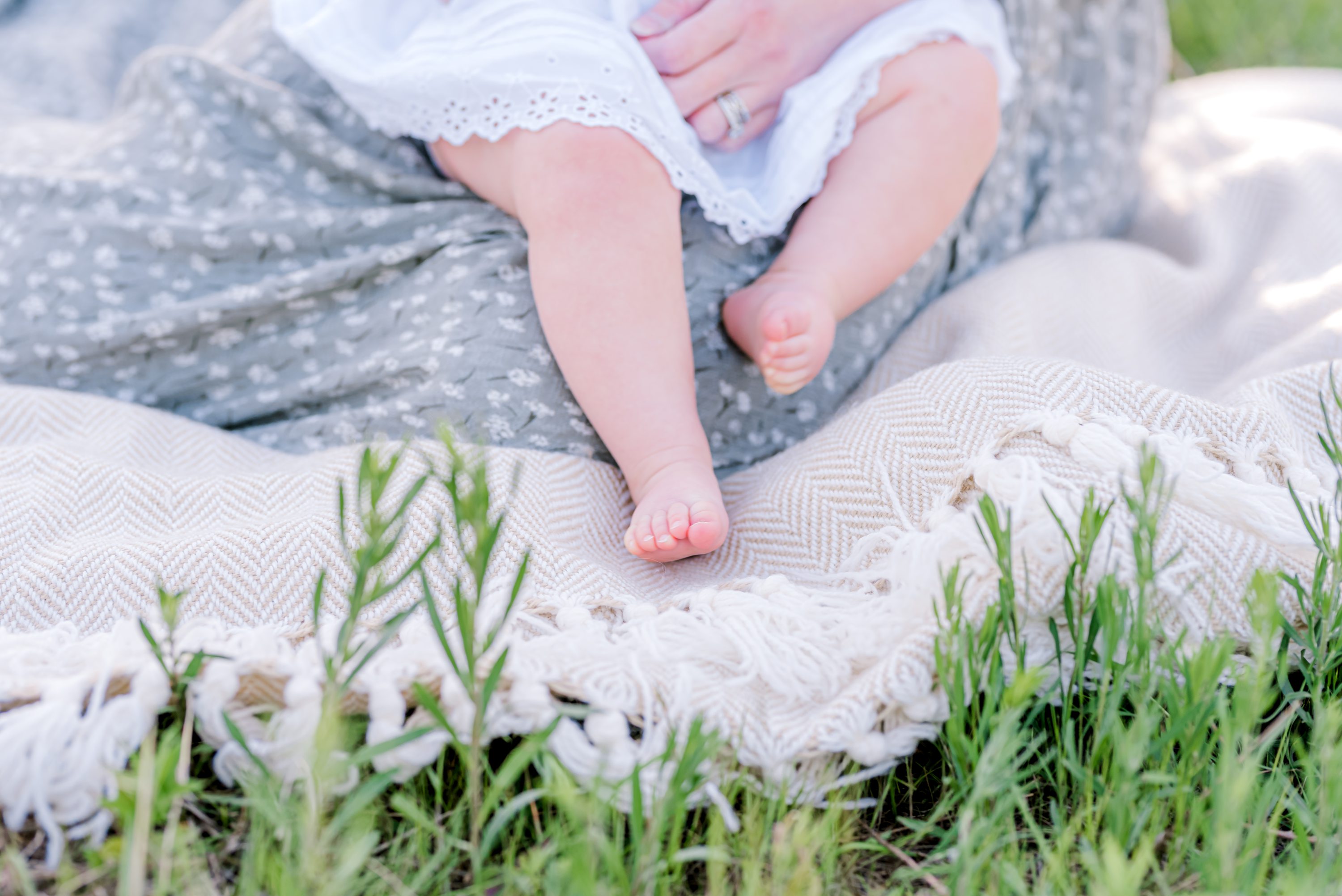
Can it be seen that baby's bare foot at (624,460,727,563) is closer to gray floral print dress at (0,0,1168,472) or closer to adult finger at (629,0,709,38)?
gray floral print dress at (0,0,1168,472)

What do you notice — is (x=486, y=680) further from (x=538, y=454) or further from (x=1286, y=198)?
(x=1286, y=198)

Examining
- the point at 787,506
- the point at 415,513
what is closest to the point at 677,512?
the point at 787,506

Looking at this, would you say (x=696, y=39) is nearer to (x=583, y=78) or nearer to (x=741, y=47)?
(x=741, y=47)

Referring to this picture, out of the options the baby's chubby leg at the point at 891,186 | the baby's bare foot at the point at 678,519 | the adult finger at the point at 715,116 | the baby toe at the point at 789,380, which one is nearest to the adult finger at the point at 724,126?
the adult finger at the point at 715,116

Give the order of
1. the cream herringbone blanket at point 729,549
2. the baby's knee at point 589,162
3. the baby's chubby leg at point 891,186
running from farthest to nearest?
1. the baby's chubby leg at point 891,186
2. the baby's knee at point 589,162
3. the cream herringbone blanket at point 729,549

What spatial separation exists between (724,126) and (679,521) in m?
0.51

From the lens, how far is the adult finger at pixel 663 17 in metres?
1.14

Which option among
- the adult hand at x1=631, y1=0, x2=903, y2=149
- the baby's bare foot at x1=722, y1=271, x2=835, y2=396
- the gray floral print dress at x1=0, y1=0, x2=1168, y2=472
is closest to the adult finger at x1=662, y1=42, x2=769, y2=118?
the adult hand at x1=631, y1=0, x2=903, y2=149

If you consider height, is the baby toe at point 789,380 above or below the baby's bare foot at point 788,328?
below

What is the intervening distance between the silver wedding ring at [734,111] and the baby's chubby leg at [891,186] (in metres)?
0.12

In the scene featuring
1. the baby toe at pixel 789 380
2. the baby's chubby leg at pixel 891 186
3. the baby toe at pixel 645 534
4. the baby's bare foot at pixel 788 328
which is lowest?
the baby toe at pixel 645 534

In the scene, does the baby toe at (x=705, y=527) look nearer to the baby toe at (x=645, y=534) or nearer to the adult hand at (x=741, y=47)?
the baby toe at (x=645, y=534)

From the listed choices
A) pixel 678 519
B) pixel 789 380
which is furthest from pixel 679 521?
pixel 789 380

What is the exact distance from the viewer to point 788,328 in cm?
103
